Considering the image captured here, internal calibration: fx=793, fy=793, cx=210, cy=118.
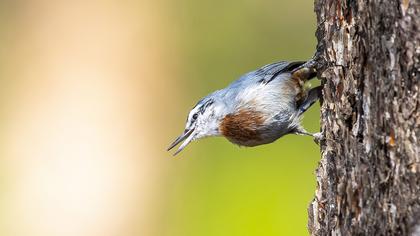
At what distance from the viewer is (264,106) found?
14.5 ft

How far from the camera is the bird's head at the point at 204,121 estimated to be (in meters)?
4.59

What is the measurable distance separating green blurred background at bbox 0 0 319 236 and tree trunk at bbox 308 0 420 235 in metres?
4.03

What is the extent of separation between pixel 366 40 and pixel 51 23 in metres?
6.18

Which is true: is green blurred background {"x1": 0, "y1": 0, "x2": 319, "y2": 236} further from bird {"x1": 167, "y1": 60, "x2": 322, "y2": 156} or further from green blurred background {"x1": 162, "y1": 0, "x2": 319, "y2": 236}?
bird {"x1": 167, "y1": 60, "x2": 322, "y2": 156}

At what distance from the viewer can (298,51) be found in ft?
25.3

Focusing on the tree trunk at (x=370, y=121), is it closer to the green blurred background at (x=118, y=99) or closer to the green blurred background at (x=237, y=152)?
the green blurred background at (x=237, y=152)

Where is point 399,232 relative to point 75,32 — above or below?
below

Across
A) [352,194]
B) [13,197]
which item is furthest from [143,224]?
[352,194]

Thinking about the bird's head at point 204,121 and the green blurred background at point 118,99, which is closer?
Answer: the bird's head at point 204,121

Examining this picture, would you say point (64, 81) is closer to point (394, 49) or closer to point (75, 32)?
point (75, 32)

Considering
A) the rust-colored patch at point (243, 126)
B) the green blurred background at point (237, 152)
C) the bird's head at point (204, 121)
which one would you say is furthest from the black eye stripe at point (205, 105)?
the green blurred background at point (237, 152)

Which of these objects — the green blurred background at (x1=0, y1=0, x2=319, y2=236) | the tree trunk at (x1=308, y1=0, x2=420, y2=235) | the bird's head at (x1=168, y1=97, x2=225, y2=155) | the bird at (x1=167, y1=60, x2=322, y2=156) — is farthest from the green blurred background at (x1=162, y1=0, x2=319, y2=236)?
the tree trunk at (x1=308, y1=0, x2=420, y2=235)

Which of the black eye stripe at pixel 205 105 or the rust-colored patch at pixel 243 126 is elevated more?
the black eye stripe at pixel 205 105

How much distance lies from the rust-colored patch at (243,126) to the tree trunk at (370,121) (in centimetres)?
110
